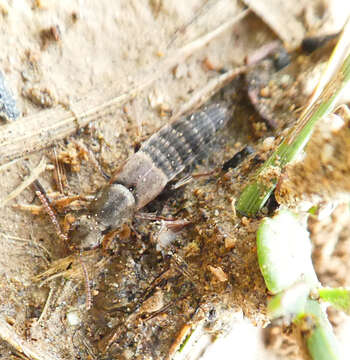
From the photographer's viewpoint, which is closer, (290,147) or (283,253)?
(283,253)

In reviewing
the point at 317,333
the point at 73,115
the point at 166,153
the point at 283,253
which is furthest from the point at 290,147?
the point at 73,115

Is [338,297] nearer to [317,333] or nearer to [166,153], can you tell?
[317,333]

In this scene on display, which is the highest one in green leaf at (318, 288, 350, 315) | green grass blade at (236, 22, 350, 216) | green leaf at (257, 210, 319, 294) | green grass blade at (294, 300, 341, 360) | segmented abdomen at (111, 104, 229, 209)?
segmented abdomen at (111, 104, 229, 209)

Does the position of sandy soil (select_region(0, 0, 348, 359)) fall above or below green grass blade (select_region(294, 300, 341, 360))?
above

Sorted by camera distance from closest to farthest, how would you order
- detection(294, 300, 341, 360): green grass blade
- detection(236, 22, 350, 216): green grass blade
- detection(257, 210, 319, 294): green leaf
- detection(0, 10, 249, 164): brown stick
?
detection(294, 300, 341, 360): green grass blade → detection(257, 210, 319, 294): green leaf → detection(236, 22, 350, 216): green grass blade → detection(0, 10, 249, 164): brown stick

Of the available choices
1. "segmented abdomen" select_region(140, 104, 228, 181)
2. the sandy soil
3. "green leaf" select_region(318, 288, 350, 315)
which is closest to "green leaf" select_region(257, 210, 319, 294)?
"green leaf" select_region(318, 288, 350, 315)

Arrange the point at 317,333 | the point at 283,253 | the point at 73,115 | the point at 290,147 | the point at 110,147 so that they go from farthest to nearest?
the point at 110,147, the point at 73,115, the point at 290,147, the point at 283,253, the point at 317,333

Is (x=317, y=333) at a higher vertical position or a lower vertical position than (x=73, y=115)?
lower

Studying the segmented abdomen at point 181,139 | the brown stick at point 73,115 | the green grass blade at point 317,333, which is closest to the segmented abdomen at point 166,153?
the segmented abdomen at point 181,139

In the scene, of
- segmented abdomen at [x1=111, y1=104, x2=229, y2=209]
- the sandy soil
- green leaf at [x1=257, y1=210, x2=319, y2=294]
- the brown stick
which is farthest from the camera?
segmented abdomen at [x1=111, y1=104, x2=229, y2=209]

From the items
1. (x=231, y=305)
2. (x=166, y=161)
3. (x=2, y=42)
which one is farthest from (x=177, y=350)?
(x=2, y=42)

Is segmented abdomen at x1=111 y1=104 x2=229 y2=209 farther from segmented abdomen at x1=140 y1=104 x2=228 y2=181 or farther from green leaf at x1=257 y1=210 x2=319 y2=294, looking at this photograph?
green leaf at x1=257 y1=210 x2=319 y2=294
